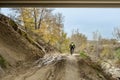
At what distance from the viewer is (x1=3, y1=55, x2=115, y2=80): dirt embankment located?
421cm

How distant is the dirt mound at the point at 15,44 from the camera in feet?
15.5

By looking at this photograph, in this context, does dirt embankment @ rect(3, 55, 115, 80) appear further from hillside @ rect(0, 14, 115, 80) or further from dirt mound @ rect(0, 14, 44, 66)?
dirt mound @ rect(0, 14, 44, 66)

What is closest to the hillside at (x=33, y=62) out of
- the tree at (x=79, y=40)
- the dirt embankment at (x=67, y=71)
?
the dirt embankment at (x=67, y=71)

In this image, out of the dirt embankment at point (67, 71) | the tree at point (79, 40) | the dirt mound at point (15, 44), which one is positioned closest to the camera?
the dirt embankment at point (67, 71)

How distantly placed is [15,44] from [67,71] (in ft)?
4.34

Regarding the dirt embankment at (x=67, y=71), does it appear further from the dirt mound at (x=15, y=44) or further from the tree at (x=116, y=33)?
the tree at (x=116, y=33)

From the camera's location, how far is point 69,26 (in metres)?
4.69

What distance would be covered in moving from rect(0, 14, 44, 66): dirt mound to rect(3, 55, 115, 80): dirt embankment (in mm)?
401

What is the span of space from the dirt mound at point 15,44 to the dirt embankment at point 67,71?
0.40m

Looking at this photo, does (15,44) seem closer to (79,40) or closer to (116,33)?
(79,40)

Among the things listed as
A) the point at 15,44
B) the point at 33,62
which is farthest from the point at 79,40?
the point at 15,44

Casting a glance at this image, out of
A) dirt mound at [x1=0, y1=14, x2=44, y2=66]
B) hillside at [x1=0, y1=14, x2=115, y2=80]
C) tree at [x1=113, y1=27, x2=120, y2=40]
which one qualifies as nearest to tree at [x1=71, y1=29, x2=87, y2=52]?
hillside at [x1=0, y1=14, x2=115, y2=80]

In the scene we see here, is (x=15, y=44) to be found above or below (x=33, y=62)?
above

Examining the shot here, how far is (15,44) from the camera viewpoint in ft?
16.1
